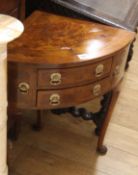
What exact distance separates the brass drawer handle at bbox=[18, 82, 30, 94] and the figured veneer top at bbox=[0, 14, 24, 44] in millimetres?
233

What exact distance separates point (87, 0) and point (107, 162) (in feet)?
2.44

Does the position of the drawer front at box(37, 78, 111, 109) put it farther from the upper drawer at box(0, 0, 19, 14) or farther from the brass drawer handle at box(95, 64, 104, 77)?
the upper drawer at box(0, 0, 19, 14)

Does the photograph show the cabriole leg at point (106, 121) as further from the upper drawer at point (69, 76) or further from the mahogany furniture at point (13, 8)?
the mahogany furniture at point (13, 8)

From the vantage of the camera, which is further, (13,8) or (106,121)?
(106,121)

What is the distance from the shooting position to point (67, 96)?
1.10 meters

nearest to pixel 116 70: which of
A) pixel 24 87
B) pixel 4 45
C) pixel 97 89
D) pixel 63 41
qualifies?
pixel 97 89

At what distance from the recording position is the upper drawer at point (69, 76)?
40.9 inches

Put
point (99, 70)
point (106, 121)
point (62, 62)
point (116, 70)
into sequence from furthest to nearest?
1. point (106, 121)
2. point (116, 70)
3. point (99, 70)
4. point (62, 62)

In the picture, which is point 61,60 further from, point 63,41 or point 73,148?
point 73,148

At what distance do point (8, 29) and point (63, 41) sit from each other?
1.08 ft

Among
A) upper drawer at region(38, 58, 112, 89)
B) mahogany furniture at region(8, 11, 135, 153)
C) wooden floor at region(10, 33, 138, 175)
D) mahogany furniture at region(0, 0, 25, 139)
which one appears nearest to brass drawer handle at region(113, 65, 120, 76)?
mahogany furniture at region(8, 11, 135, 153)

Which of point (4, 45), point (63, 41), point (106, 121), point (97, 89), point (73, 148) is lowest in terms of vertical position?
point (73, 148)

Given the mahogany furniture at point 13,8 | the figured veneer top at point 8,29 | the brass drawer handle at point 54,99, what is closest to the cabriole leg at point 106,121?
the brass drawer handle at point 54,99

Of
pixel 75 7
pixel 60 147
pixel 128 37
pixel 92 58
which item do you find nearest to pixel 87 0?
pixel 75 7
